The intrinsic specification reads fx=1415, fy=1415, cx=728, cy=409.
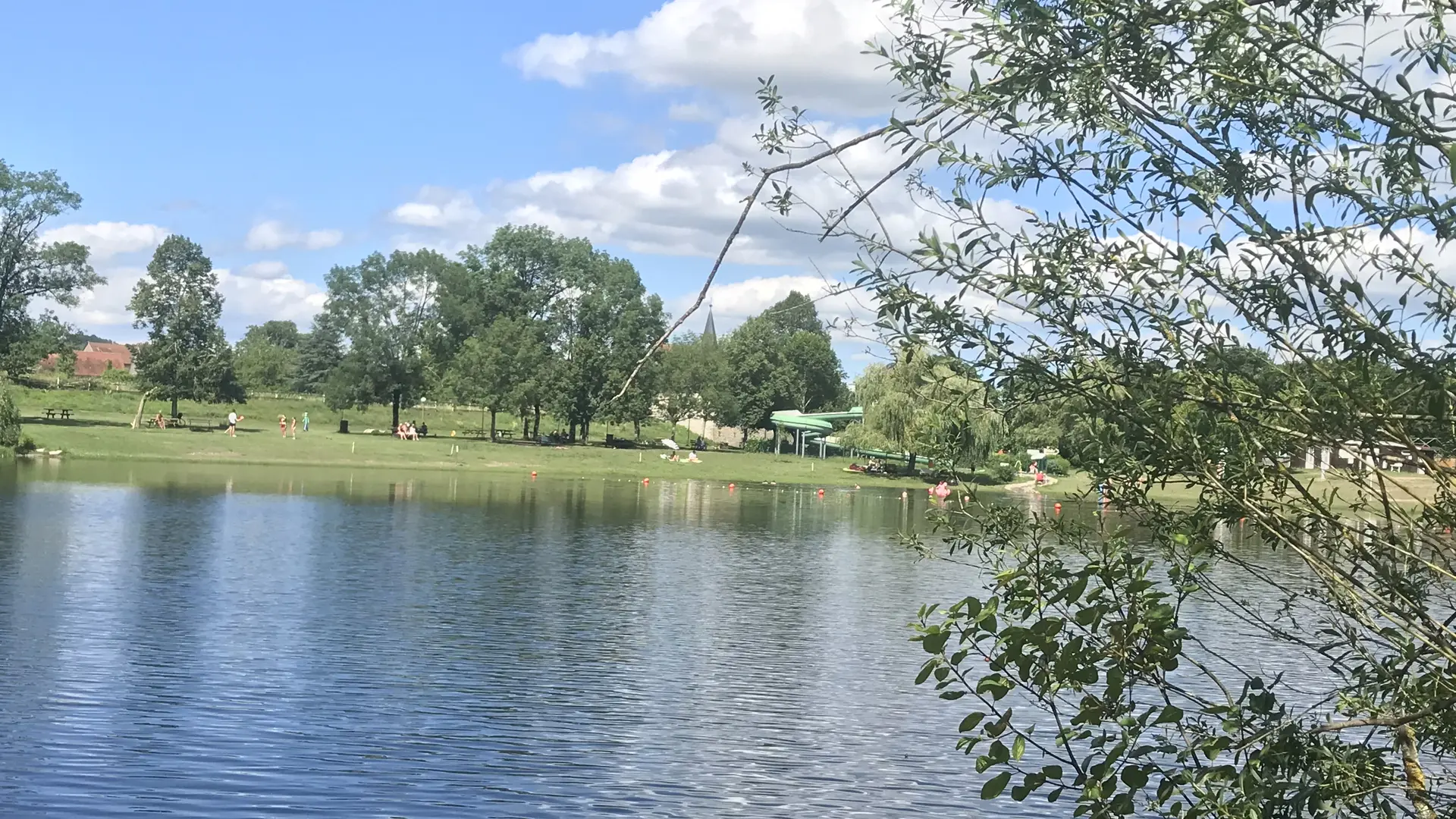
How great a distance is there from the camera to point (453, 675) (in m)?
21.1

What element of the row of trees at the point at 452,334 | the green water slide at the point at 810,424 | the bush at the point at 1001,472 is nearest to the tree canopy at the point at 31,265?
the row of trees at the point at 452,334

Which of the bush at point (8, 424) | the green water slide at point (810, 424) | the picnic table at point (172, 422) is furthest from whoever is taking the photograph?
the green water slide at point (810, 424)

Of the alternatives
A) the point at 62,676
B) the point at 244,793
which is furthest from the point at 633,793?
the point at 62,676

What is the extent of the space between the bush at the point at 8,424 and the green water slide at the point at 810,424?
55565 millimetres

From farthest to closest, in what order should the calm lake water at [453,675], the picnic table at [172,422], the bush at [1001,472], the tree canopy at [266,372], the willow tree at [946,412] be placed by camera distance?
the tree canopy at [266,372], the picnic table at [172,422], the calm lake water at [453,675], the bush at [1001,472], the willow tree at [946,412]

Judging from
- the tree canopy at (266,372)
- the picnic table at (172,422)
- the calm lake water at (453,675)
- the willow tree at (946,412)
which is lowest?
the calm lake water at (453,675)

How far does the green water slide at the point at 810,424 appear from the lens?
359ft

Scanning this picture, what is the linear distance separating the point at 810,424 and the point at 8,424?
5818 centimetres

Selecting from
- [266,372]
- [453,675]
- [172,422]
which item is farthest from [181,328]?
[453,675]

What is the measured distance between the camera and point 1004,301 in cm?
637

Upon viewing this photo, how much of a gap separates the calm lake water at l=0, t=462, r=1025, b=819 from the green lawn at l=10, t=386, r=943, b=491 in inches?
1442

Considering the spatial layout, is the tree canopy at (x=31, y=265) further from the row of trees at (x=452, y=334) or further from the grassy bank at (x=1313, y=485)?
the grassy bank at (x=1313, y=485)

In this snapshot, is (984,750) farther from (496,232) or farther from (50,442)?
(496,232)

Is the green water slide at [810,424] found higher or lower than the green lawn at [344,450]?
higher
